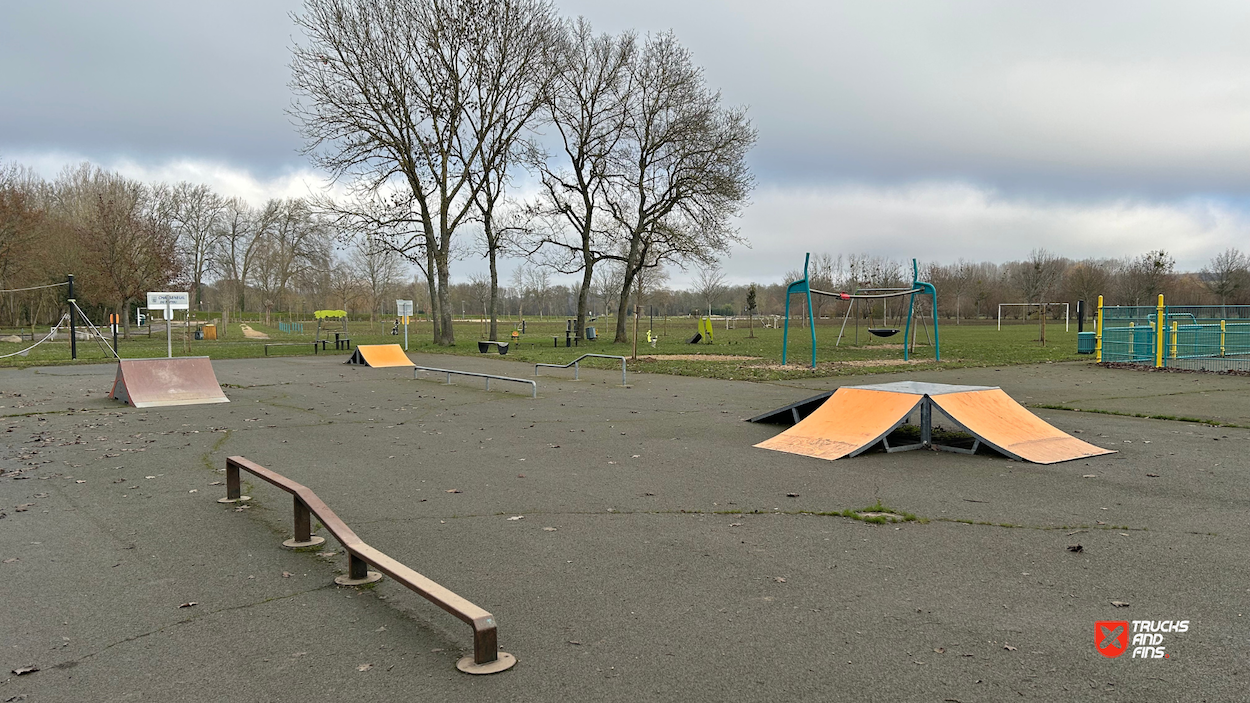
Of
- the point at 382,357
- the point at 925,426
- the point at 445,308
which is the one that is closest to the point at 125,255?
the point at 445,308

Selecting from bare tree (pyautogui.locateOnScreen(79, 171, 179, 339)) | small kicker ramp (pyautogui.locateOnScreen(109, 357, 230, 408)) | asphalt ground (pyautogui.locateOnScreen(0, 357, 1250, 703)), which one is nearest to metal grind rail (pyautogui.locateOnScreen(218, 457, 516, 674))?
asphalt ground (pyautogui.locateOnScreen(0, 357, 1250, 703))

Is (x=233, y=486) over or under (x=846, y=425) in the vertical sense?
under

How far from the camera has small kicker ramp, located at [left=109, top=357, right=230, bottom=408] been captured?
13320 millimetres

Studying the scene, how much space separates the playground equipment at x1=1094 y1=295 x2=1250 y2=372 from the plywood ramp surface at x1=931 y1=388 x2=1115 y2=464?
46.9 ft

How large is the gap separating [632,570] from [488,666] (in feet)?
4.47

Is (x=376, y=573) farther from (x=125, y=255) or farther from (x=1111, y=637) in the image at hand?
(x=125, y=255)

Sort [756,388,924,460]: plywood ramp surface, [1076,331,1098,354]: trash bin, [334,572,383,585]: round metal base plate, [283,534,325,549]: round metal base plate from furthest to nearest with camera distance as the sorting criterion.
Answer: [1076,331,1098,354]: trash bin → [756,388,924,460]: plywood ramp surface → [283,534,325,549]: round metal base plate → [334,572,383,585]: round metal base plate

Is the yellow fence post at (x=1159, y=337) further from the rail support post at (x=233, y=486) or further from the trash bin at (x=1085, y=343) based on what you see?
the rail support post at (x=233, y=486)

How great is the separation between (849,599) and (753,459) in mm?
3870

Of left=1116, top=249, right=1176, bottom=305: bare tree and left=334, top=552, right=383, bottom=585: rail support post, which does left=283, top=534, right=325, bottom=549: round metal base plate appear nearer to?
left=334, top=552, right=383, bottom=585: rail support post

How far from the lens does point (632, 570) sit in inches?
172

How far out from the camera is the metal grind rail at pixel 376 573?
3.15m

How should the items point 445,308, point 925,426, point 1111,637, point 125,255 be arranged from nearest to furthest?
point 1111,637, point 925,426, point 445,308, point 125,255

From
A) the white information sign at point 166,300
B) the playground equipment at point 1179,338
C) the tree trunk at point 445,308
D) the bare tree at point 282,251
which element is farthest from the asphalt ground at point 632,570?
the bare tree at point 282,251
